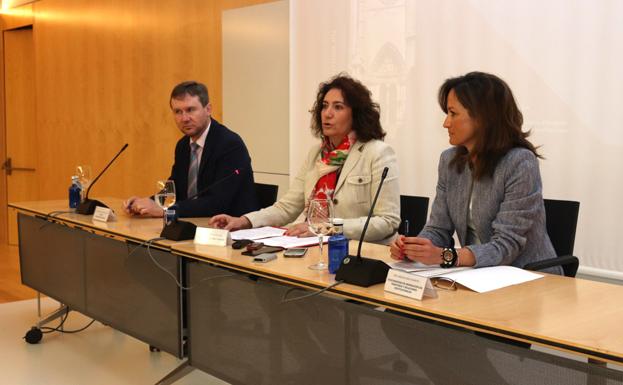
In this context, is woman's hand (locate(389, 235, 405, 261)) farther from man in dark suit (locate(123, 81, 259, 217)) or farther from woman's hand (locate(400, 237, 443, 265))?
man in dark suit (locate(123, 81, 259, 217))

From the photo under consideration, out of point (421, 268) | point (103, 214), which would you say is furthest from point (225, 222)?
point (421, 268)

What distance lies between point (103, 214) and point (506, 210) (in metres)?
1.83

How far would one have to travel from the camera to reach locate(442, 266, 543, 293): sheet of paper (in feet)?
5.99

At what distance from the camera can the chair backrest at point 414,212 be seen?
3004 millimetres

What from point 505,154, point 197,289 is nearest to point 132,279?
point 197,289

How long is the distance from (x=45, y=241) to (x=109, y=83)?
10.8ft

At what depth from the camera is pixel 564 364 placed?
4.86 ft

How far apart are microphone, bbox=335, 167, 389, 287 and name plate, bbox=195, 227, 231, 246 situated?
2.28 ft

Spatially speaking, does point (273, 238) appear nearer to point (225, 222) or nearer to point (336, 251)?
point (225, 222)

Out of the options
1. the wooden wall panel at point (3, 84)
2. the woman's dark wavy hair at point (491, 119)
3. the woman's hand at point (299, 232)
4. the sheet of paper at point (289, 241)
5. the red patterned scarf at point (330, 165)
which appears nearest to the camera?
the woman's dark wavy hair at point (491, 119)

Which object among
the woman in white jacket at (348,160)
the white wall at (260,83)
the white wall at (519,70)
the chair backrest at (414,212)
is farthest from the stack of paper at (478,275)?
the white wall at (260,83)

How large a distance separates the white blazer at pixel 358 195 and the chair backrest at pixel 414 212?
194mm

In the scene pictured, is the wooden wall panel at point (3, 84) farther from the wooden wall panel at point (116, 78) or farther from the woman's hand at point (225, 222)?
the woman's hand at point (225, 222)

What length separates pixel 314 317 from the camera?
2.06 metres
